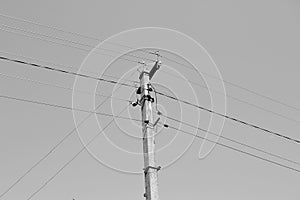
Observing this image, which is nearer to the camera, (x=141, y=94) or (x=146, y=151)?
(x=146, y=151)

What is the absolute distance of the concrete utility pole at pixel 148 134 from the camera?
9.15 m

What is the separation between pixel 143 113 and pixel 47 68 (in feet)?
11.0

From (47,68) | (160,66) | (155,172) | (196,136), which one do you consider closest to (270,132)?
(196,136)

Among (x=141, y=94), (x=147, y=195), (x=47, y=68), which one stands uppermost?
(x=47, y=68)

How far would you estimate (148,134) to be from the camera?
10.0m

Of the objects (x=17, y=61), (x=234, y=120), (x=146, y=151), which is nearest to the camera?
(x=146, y=151)

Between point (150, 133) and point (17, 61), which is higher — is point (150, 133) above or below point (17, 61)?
below

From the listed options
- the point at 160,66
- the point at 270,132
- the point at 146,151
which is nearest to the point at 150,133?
the point at 146,151

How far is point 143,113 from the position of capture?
1067 cm

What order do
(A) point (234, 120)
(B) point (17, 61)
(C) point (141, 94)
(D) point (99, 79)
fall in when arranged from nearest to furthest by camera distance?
(B) point (17, 61) < (C) point (141, 94) < (D) point (99, 79) < (A) point (234, 120)

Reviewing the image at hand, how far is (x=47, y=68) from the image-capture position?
11125 millimetres

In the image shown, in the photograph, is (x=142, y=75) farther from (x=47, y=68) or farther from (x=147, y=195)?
(x=147, y=195)

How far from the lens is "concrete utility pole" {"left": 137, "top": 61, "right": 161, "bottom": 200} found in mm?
9152

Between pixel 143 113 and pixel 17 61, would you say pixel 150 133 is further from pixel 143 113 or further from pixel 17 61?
pixel 17 61
